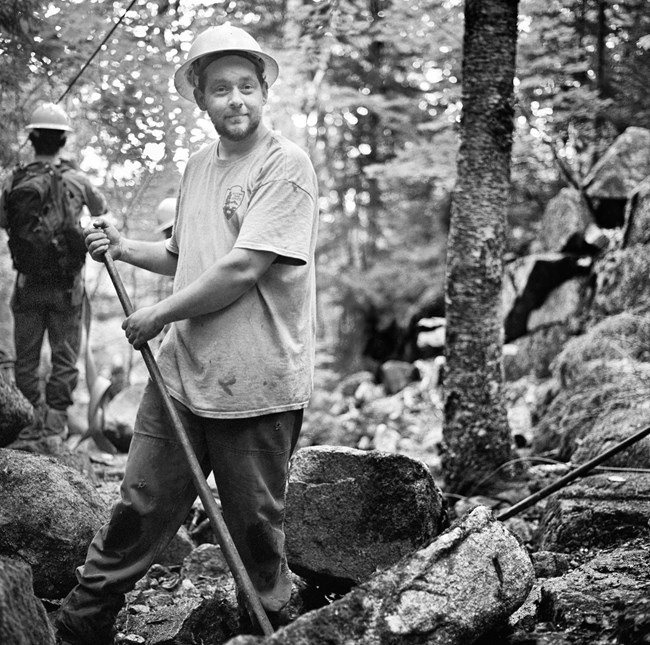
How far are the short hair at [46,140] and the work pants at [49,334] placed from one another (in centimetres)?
→ 98

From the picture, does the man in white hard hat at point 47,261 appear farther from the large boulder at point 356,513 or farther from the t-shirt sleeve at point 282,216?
the t-shirt sleeve at point 282,216

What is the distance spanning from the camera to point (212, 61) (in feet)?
9.67

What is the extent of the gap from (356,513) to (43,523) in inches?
59.1

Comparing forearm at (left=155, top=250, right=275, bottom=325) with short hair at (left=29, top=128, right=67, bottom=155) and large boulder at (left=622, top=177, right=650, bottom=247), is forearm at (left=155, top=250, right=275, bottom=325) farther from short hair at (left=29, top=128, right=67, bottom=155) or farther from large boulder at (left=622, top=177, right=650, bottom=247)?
large boulder at (left=622, top=177, right=650, bottom=247)

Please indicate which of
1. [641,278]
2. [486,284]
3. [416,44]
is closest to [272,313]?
[486,284]

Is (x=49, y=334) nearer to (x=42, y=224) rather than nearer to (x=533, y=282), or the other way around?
(x=42, y=224)

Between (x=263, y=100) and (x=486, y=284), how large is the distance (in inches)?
125

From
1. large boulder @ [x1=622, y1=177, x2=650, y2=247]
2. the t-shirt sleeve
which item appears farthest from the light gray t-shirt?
large boulder @ [x1=622, y1=177, x2=650, y2=247]

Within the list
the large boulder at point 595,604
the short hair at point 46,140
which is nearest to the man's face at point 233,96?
the large boulder at point 595,604

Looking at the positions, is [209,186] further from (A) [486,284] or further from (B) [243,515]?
(A) [486,284]

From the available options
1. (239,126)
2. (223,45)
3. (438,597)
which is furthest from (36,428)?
(438,597)

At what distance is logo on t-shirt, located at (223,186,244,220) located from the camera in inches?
112

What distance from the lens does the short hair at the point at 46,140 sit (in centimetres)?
547

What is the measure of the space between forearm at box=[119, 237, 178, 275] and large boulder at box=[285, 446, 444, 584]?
4.02ft
